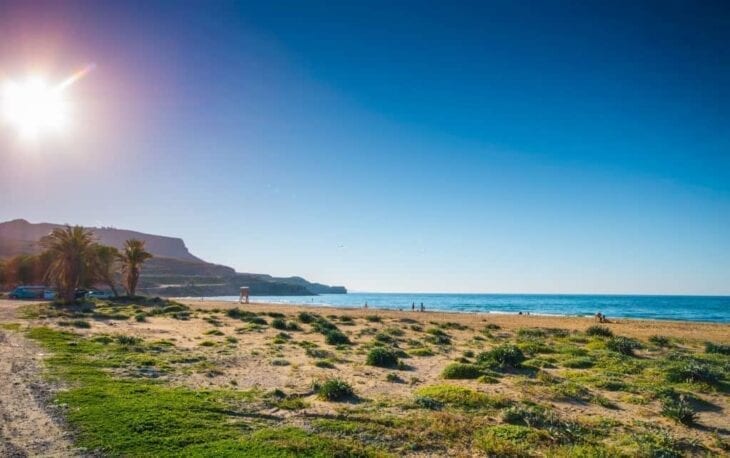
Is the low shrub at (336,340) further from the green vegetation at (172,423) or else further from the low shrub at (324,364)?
the green vegetation at (172,423)

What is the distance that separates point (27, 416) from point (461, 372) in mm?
13262

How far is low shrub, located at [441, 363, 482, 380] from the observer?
15906 mm

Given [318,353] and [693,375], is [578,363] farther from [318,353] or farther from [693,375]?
[318,353]

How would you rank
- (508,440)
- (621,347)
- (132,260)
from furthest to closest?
1. (132,260)
2. (621,347)
3. (508,440)

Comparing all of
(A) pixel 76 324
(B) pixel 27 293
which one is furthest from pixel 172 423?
(B) pixel 27 293

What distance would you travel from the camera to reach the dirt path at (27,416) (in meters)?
7.86

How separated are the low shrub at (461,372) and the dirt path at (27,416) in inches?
476

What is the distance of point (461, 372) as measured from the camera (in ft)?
52.4

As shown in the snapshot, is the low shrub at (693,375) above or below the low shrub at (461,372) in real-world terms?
→ above

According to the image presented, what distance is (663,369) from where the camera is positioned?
16.9 metres

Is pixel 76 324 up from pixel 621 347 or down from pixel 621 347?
down

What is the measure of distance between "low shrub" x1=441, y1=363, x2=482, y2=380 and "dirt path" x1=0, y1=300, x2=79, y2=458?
12091mm

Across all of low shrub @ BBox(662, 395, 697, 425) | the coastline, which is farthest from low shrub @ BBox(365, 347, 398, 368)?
the coastline

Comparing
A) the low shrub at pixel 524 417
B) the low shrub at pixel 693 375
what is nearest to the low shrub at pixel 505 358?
the low shrub at pixel 693 375
